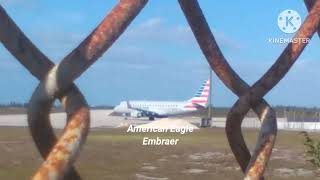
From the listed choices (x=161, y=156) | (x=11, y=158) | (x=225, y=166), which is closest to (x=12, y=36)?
(x=225, y=166)

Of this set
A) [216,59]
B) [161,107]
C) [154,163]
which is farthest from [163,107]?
[216,59]

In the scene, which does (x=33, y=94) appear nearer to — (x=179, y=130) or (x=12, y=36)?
(x=12, y=36)

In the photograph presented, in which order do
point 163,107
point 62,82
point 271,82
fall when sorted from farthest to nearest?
point 163,107 < point 271,82 < point 62,82

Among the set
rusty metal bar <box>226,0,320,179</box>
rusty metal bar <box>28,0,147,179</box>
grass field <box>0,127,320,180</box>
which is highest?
Result: rusty metal bar <box>28,0,147,179</box>

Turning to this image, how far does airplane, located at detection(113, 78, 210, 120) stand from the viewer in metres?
85.1

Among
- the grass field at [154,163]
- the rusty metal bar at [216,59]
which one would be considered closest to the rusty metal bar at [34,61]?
the rusty metal bar at [216,59]

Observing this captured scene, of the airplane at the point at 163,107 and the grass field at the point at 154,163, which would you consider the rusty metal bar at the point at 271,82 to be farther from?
the airplane at the point at 163,107

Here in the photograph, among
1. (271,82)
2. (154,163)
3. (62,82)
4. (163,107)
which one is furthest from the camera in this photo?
(163,107)

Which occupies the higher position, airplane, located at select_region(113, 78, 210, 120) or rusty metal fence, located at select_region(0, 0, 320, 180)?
rusty metal fence, located at select_region(0, 0, 320, 180)

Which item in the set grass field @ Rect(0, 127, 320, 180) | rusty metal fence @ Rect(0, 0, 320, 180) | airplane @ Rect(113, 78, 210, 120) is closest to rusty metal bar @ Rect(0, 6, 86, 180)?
rusty metal fence @ Rect(0, 0, 320, 180)

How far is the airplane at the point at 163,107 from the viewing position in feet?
279

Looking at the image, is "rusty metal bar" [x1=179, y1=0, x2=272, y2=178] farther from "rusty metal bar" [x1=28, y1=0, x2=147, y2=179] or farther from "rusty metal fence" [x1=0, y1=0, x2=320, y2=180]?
"rusty metal bar" [x1=28, y1=0, x2=147, y2=179]

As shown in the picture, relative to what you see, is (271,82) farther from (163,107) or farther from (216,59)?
(163,107)

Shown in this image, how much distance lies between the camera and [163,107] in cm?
8650
